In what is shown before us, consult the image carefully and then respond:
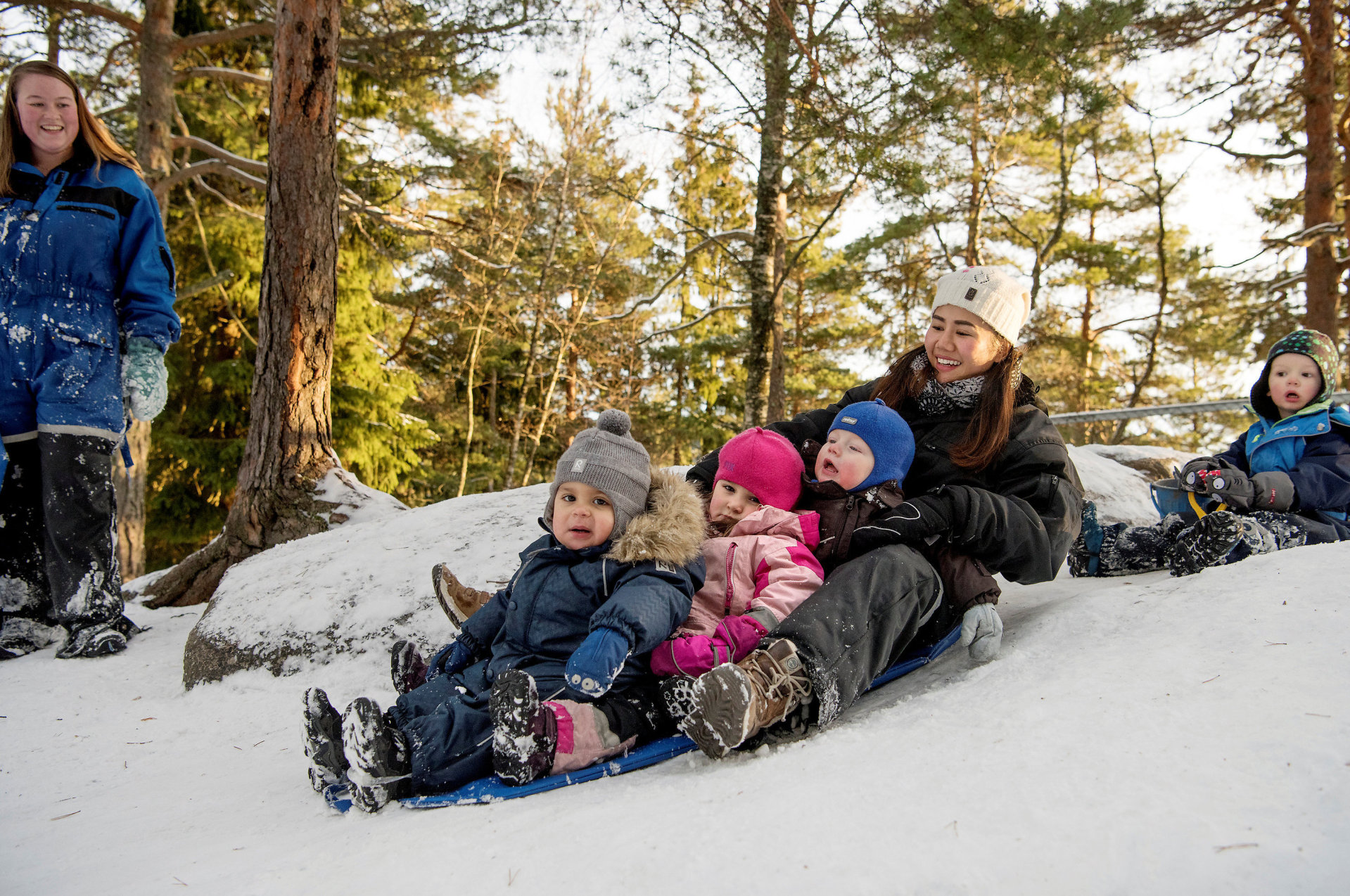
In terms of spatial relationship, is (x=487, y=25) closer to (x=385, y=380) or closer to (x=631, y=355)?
(x=385, y=380)

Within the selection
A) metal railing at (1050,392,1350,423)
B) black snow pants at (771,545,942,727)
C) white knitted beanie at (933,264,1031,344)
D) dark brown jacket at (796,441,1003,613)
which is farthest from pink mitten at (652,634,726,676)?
metal railing at (1050,392,1350,423)

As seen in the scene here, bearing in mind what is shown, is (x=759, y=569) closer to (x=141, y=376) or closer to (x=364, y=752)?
(x=364, y=752)

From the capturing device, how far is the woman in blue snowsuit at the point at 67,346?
323cm

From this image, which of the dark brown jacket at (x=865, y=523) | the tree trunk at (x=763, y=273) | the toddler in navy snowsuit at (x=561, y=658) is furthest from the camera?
the tree trunk at (x=763, y=273)

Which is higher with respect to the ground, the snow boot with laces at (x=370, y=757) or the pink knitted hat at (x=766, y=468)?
the pink knitted hat at (x=766, y=468)

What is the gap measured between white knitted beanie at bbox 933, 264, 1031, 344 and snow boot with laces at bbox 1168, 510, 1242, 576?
2.96ft

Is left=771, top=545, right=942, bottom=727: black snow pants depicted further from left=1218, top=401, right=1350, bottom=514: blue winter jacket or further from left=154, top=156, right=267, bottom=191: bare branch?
left=154, top=156, right=267, bottom=191: bare branch

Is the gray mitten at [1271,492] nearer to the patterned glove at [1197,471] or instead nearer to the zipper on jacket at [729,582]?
the patterned glove at [1197,471]

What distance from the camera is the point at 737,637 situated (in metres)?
1.98

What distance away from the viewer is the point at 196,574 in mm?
4410

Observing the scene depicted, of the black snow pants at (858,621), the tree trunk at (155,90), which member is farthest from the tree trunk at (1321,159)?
the tree trunk at (155,90)

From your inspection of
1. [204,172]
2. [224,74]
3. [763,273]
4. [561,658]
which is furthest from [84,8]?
[561,658]

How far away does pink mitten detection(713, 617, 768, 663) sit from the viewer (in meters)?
1.96

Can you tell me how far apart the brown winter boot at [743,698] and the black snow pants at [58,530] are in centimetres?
309
